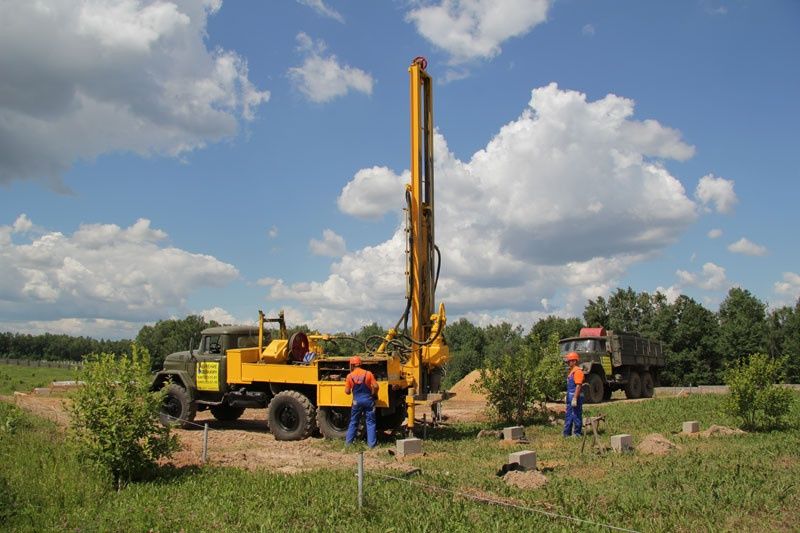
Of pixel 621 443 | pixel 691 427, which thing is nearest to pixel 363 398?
pixel 621 443

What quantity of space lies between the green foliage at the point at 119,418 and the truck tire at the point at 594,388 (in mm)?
16022

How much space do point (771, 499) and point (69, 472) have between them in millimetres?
7992

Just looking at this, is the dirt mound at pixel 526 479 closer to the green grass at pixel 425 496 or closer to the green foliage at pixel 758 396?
the green grass at pixel 425 496

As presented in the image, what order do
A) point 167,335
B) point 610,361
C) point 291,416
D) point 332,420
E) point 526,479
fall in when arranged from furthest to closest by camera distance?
point 167,335 < point 610,361 < point 291,416 < point 332,420 < point 526,479

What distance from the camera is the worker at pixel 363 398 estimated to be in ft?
39.2

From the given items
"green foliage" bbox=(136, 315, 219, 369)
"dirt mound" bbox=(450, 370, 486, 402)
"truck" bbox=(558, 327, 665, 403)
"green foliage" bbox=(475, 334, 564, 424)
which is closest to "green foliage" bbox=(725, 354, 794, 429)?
"green foliage" bbox=(475, 334, 564, 424)

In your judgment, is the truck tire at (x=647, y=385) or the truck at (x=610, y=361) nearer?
the truck at (x=610, y=361)

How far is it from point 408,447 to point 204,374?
6.12m

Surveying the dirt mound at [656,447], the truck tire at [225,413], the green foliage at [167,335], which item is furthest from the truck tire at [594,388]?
the green foliage at [167,335]

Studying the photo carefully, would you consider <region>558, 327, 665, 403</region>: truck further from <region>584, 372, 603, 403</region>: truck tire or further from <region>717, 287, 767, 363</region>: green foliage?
<region>717, 287, 767, 363</region>: green foliage

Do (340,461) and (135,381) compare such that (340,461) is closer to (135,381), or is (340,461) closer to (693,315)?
(135,381)

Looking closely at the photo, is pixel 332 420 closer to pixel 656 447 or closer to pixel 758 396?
pixel 656 447

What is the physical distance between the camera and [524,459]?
8805 mm

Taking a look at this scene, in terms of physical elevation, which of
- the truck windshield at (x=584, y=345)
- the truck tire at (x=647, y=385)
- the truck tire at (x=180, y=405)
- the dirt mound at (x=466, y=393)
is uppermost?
the truck windshield at (x=584, y=345)
